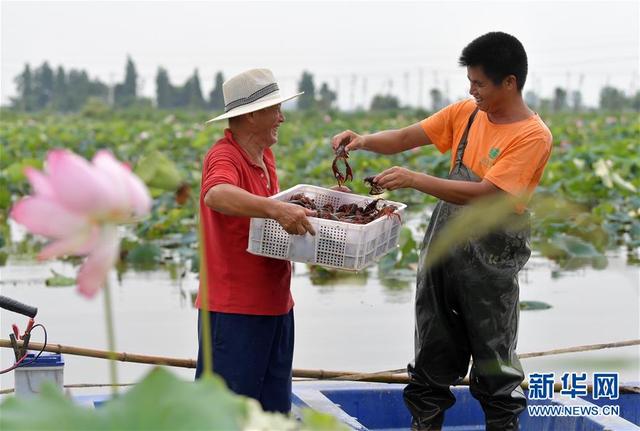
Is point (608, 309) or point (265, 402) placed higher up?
point (265, 402)

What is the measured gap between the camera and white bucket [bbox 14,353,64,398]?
3107mm

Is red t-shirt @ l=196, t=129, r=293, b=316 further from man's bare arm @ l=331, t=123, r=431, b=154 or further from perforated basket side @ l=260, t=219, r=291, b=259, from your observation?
man's bare arm @ l=331, t=123, r=431, b=154

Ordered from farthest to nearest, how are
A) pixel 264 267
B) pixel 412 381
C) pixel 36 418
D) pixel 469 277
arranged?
pixel 412 381, pixel 469 277, pixel 264 267, pixel 36 418

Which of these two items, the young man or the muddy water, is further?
the muddy water

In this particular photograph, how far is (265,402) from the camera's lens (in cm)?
322

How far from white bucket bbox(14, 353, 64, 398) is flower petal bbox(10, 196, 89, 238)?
210cm

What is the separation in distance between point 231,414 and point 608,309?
5934mm

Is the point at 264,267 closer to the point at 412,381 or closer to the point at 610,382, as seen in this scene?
the point at 412,381

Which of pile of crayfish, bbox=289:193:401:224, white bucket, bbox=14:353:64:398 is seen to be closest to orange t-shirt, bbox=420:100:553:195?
pile of crayfish, bbox=289:193:401:224

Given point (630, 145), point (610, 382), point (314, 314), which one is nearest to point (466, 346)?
point (610, 382)

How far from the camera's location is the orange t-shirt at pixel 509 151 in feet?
10.3

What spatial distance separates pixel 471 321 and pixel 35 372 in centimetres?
131

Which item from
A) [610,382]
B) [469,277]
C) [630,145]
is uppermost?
[469,277]

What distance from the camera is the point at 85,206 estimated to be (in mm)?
1087
